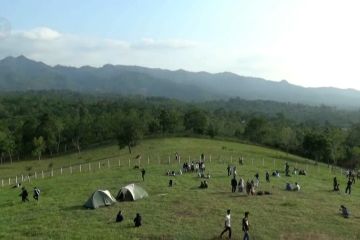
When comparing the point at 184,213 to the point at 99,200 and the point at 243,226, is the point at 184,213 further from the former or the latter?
the point at 99,200

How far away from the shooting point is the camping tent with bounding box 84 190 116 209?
46.0 meters

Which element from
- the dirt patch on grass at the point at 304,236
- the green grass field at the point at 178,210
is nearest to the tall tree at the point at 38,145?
the green grass field at the point at 178,210

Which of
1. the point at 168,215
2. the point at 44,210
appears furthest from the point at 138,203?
the point at 44,210

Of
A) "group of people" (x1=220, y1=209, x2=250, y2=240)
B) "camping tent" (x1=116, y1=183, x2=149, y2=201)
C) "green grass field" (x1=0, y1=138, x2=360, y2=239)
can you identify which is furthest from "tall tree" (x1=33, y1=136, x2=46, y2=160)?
"group of people" (x1=220, y1=209, x2=250, y2=240)

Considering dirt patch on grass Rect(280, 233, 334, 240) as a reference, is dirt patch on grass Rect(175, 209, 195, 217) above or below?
above

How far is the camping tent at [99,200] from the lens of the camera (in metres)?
46.0

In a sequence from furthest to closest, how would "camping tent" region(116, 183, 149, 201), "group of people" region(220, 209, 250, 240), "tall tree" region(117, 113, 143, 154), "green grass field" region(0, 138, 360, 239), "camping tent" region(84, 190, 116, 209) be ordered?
"tall tree" region(117, 113, 143, 154) → "camping tent" region(116, 183, 149, 201) → "camping tent" region(84, 190, 116, 209) → "green grass field" region(0, 138, 360, 239) → "group of people" region(220, 209, 250, 240)

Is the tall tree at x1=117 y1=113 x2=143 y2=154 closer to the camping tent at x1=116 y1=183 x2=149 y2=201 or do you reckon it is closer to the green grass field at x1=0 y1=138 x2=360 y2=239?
the green grass field at x1=0 y1=138 x2=360 y2=239

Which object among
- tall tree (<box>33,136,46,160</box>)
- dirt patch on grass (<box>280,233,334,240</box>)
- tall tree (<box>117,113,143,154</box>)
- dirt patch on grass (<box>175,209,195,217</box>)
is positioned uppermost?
tall tree (<box>117,113,143,154</box>)

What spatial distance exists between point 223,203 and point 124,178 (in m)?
19.9

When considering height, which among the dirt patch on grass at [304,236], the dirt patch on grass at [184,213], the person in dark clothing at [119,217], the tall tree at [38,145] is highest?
the person in dark clothing at [119,217]

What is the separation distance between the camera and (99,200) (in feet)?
152

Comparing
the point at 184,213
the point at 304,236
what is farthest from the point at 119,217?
the point at 304,236

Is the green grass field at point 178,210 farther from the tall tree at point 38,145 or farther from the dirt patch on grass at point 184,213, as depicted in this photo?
the tall tree at point 38,145
